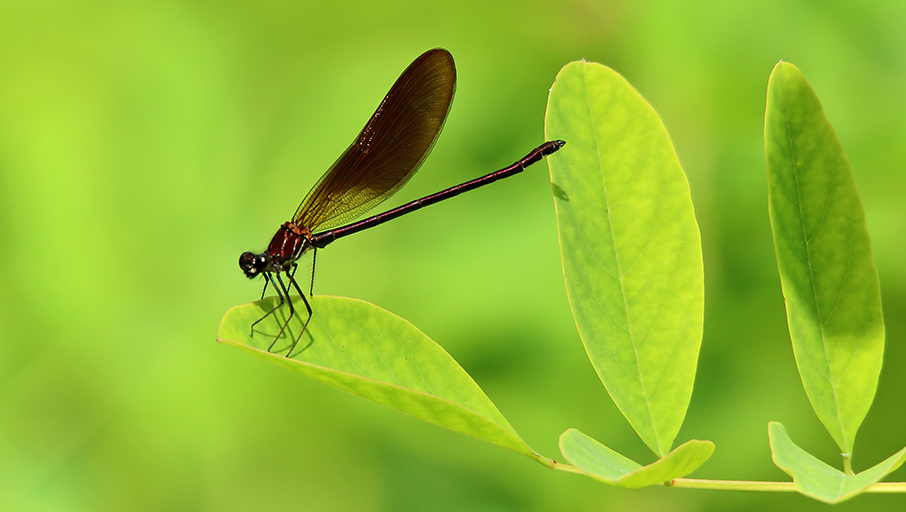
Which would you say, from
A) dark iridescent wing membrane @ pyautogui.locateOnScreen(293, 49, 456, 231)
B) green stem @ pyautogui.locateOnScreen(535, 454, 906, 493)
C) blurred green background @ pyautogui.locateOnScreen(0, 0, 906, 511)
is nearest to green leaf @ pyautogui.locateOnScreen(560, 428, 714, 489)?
green stem @ pyautogui.locateOnScreen(535, 454, 906, 493)

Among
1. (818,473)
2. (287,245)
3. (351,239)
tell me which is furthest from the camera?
(351,239)

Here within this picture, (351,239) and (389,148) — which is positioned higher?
(389,148)

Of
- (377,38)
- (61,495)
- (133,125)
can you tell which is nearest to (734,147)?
(377,38)

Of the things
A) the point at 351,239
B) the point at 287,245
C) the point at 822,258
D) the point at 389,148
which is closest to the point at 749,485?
the point at 822,258

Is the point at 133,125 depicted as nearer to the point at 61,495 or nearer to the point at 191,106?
the point at 191,106

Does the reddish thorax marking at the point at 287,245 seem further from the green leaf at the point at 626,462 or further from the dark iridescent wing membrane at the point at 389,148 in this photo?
the green leaf at the point at 626,462

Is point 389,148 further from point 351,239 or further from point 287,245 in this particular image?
point 351,239

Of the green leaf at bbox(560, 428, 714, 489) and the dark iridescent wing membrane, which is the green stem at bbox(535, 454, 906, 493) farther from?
the dark iridescent wing membrane
